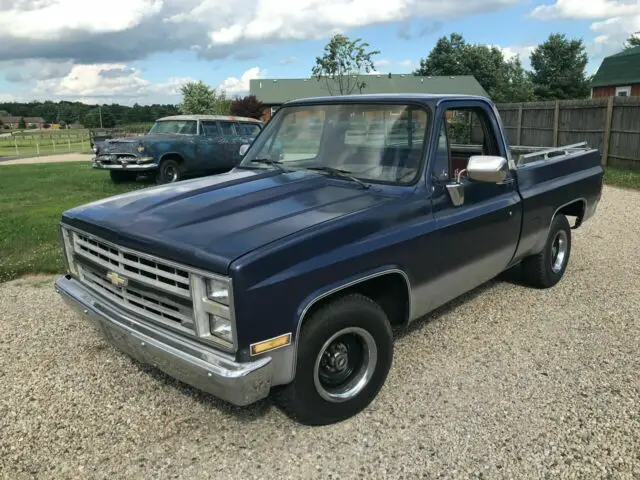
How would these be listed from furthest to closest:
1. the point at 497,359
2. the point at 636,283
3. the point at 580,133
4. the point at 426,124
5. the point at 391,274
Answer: the point at 580,133 → the point at 636,283 → the point at 497,359 → the point at 426,124 → the point at 391,274

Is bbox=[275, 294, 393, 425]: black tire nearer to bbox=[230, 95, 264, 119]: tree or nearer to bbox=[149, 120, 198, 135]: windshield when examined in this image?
bbox=[149, 120, 198, 135]: windshield

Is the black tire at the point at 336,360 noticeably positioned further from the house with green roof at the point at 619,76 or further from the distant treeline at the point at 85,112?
the distant treeline at the point at 85,112

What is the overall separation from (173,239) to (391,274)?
130 cm

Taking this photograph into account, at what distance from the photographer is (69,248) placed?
3.71 m

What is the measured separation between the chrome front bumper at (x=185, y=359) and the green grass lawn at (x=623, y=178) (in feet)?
39.6

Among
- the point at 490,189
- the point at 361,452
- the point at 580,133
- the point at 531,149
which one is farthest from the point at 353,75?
the point at 361,452

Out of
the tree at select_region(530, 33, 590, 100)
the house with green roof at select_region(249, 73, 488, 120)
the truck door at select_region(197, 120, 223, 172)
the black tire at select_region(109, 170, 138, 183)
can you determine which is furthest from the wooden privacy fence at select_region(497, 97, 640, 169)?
the tree at select_region(530, 33, 590, 100)

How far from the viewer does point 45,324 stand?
4773 mm

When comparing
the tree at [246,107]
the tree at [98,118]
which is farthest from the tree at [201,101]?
the tree at [98,118]

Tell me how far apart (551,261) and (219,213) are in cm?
366

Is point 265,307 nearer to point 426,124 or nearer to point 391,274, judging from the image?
point 391,274

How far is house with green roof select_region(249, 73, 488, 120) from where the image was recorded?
4894 centimetres

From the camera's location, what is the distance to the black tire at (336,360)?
289cm

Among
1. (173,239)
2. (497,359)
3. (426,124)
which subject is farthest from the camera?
(497,359)
